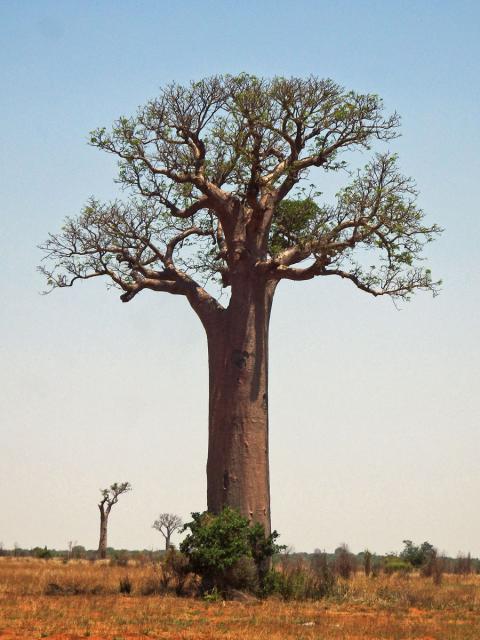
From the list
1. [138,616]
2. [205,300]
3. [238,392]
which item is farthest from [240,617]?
[205,300]

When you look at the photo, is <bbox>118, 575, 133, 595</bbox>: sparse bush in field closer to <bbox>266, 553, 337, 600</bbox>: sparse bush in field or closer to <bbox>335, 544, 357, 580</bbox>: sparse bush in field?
<bbox>266, 553, 337, 600</bbox>: sparse bush in field

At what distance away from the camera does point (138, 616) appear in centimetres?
1218

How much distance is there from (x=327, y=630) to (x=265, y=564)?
415cm

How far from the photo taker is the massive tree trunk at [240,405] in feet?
52.2

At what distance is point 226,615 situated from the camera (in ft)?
42.5

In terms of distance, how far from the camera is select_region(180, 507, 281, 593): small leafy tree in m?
14.9

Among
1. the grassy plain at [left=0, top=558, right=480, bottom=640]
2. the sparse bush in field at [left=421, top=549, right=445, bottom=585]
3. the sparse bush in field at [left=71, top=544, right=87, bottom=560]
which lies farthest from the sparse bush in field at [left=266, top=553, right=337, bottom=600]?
the sparse bush in field at [left=71, top=544, right=87, bottom=560]

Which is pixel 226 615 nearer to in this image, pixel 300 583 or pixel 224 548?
pixel 224 548

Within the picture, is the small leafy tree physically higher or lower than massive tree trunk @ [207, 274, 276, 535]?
lower

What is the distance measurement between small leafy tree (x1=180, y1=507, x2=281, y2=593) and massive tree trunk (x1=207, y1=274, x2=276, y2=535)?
0.53 metres

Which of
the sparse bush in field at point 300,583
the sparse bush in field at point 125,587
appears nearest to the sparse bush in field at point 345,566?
the sparse bush in field at point 300,583

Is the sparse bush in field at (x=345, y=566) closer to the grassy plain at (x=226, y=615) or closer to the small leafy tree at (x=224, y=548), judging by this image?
the grassy plain at (x=226, y=615)

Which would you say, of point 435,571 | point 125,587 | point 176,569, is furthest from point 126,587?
point 435,571

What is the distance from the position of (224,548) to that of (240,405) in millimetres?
2407
